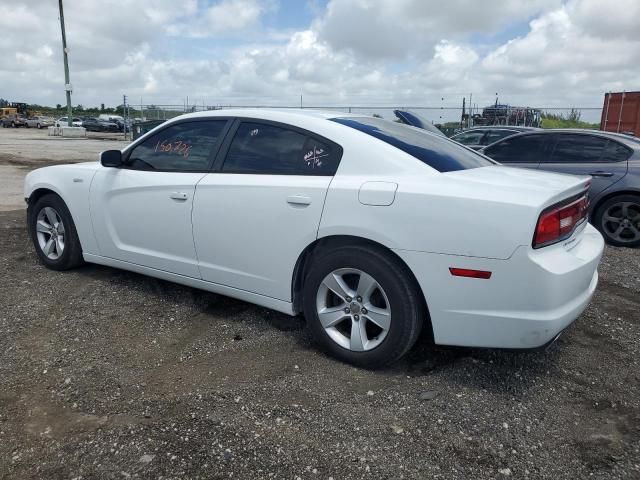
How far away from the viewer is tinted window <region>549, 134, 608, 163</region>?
696 cm

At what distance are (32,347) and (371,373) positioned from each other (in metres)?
2.18

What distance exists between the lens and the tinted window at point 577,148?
696 cm

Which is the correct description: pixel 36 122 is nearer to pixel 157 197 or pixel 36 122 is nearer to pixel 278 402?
pixel 157 197

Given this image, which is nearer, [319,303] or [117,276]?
[319,303]

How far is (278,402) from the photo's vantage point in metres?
2.87

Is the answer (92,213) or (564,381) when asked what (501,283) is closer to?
(564,381)

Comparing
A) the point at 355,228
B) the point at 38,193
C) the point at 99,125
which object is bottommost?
the point at 99,125

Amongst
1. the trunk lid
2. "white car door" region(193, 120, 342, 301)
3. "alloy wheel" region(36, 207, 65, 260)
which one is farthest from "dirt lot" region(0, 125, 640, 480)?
the trunk lid

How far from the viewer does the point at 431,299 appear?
9.52 ft

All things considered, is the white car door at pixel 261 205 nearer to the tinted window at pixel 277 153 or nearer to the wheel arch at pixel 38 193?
the tinted window at pixel 277 153

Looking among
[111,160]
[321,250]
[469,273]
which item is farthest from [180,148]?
[469,273]

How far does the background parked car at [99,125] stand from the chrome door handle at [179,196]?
1807 inches

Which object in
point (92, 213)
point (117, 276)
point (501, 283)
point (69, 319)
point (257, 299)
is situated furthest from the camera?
point (117, 276)

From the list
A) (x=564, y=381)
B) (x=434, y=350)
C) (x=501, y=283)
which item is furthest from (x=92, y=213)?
(x=564, y=381)
